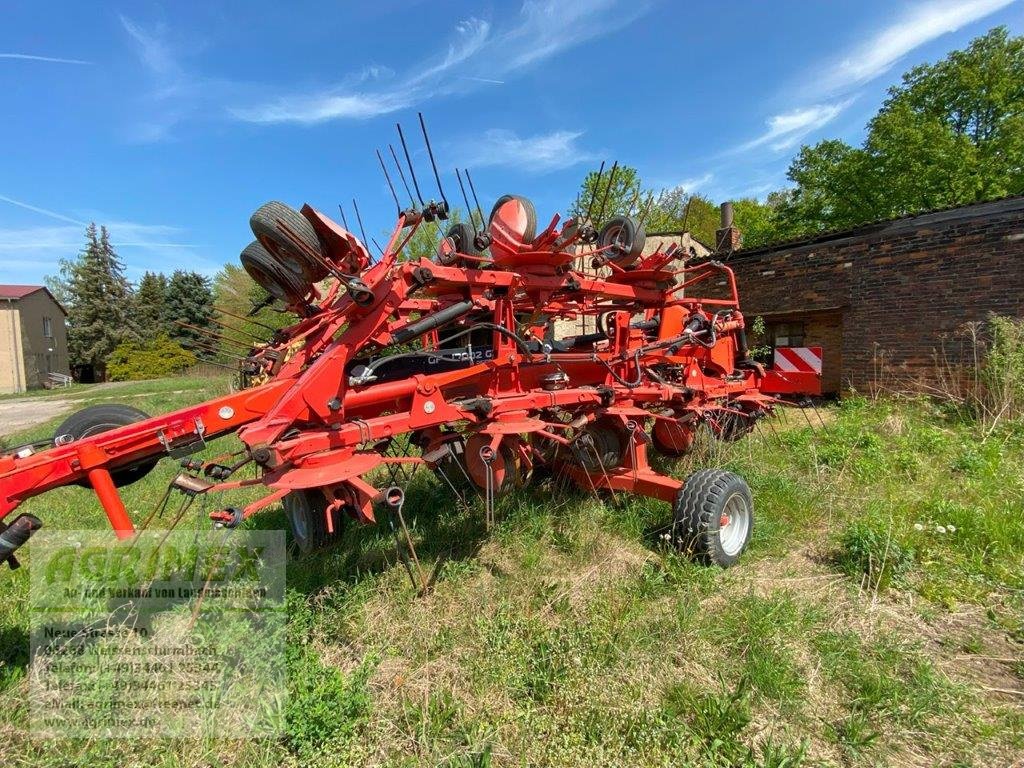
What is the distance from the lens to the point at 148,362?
40.8m

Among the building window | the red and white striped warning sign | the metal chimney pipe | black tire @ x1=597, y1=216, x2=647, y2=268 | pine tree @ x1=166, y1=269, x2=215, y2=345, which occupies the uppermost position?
pine tree @ x1=166, y1=269, x2=215, y2=345

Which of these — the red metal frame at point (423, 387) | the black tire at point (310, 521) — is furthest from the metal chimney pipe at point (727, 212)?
the black tire at point (310, 521)

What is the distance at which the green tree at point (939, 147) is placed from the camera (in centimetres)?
2308

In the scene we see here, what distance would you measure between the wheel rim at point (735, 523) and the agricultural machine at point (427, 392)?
15mm

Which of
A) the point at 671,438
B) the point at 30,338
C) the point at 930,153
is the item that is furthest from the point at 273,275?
the point at 30,338

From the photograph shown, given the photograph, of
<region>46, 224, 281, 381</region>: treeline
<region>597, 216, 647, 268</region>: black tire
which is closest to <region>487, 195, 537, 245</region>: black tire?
<region>597, 216, 647, 268</region>: black tire

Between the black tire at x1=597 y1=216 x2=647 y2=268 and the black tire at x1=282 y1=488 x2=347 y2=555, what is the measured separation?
3.22 m

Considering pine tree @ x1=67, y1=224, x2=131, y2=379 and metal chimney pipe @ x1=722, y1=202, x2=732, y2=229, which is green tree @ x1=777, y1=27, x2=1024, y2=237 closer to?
metal chimney pipe @ x1=722, y1=202, x2=732, y2=229

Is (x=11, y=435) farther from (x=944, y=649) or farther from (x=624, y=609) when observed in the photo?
(x=944, y=649)

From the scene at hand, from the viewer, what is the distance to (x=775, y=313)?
11.9 m

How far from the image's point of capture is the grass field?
2334 millimetres

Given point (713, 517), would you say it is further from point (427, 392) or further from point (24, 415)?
point (24, 415)

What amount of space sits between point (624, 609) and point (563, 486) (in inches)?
81.0

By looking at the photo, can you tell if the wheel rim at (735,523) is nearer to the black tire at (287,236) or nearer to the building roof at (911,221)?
the black tire at (287,236)
